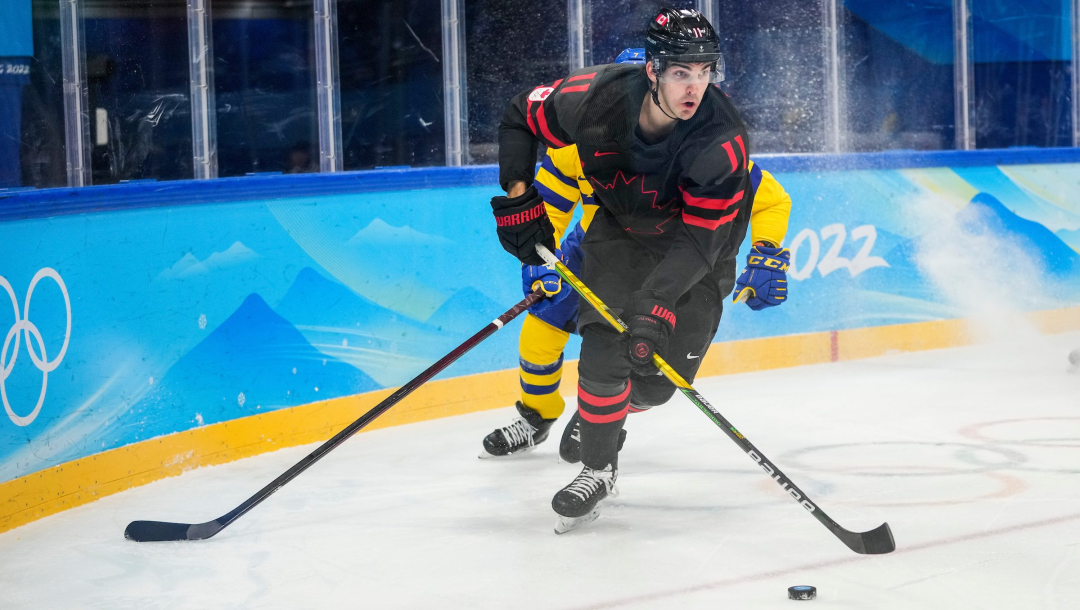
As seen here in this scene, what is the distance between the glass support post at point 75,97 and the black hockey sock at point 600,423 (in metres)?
1.67

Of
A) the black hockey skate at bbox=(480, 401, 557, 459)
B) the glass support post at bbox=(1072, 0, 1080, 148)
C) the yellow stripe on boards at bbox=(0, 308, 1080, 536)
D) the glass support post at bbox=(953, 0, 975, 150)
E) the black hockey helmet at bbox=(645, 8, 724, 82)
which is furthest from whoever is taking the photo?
the glass support post at bbox=(1072, 0, 1080, 148)

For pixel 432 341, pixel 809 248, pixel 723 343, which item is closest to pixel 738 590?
pixel 432 341

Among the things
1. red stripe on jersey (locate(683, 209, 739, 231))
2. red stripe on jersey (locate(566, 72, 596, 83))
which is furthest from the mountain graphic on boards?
red stripe on jersey (locate(683, 209, 739, 231))

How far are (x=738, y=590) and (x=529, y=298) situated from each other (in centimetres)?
129

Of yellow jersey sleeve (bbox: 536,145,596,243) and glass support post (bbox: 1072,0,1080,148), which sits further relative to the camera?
glass support post (bbox: 1072,0,1080,148)

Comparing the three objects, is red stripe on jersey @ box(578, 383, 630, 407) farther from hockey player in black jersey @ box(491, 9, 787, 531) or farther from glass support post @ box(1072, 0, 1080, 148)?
glass support post @ box(1072, 0, 1080, 148)

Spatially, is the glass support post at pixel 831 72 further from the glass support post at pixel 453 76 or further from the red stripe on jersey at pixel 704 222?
the red stripe on jersey at pixel 704 222

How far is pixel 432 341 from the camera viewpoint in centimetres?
418

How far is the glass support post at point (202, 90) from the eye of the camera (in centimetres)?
369

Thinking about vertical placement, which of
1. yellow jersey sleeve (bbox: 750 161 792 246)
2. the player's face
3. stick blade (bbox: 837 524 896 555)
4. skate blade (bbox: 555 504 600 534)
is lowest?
skate blade (bbox: 555 504 600 534)

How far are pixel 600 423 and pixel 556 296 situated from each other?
2.43 feet

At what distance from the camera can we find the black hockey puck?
2.15m

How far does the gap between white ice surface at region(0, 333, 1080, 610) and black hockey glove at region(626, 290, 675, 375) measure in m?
0.44

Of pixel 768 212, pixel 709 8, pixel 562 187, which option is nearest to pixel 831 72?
pixel 709 8
